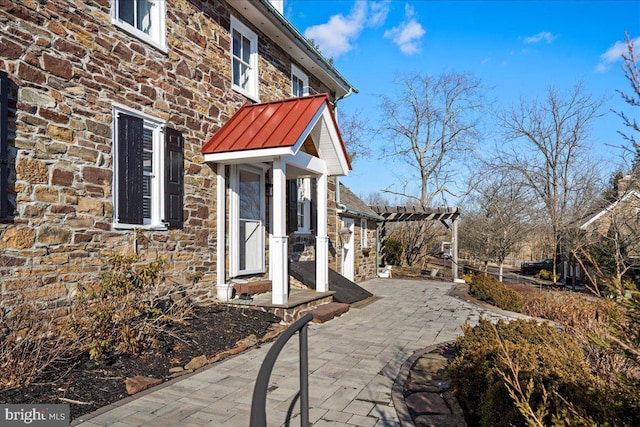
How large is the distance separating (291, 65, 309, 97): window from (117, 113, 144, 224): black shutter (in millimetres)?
5467

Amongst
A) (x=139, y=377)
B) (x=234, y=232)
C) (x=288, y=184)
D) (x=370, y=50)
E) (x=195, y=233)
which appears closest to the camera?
(x=139, y=377)

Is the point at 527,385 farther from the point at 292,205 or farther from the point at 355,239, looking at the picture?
the point at 355,239

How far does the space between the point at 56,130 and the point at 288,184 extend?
566 centimetres

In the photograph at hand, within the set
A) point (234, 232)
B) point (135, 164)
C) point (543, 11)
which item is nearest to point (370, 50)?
point (543, 11)

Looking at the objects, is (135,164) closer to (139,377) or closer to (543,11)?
(139,377)

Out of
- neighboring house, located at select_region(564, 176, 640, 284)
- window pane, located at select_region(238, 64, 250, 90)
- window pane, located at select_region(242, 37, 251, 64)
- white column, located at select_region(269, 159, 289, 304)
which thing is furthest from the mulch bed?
neighboring house, located at select_region(564, 176, 640, 284)

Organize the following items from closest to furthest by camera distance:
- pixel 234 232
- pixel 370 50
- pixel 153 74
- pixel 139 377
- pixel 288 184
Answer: pixel 139 377
pixel 153 74
pixel 234 232
pixel 288 184
pixel 370 50

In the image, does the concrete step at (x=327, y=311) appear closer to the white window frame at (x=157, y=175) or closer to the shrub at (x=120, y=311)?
the shrub at (x=120, y=311)

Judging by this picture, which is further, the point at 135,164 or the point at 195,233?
the point at 195,233

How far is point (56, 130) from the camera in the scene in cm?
505

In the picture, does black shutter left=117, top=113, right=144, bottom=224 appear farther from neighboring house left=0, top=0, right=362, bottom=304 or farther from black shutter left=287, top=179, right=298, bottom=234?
black shutter left=287, top=179, right=298, bottom=234

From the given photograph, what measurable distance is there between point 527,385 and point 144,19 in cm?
697

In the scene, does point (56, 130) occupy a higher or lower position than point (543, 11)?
lower

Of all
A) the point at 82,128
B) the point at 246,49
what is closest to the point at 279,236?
the point at 82,128
